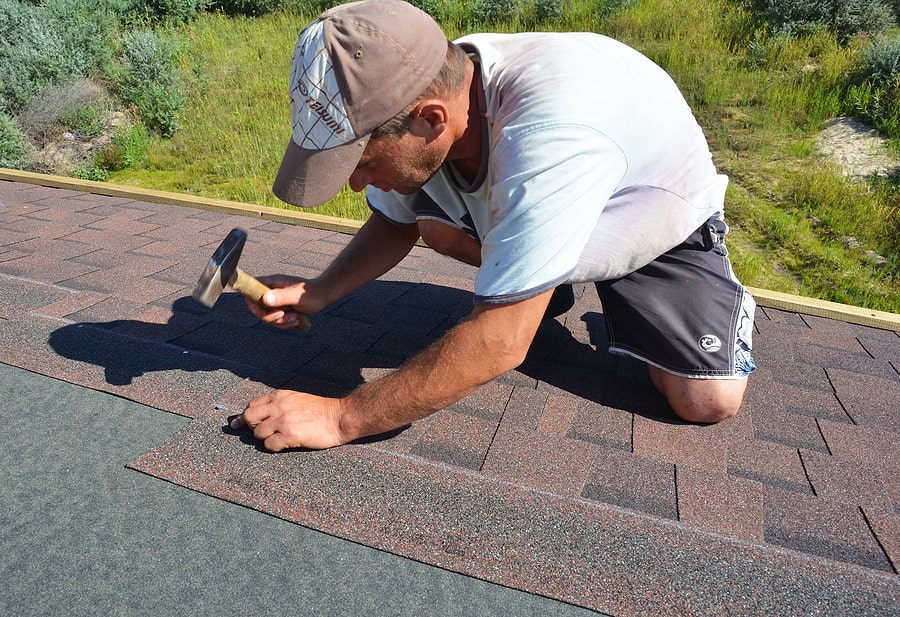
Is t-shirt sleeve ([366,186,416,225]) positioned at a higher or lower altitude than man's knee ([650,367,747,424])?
higher

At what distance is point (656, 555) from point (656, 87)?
50.2 inches

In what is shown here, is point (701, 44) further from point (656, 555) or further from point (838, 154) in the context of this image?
point (656, 555)

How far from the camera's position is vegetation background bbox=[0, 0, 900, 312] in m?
4.34

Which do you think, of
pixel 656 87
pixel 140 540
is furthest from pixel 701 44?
pixel 140 540

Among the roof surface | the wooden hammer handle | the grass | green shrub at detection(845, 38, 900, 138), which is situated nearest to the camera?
the roof surface

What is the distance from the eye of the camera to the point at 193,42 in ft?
25.8

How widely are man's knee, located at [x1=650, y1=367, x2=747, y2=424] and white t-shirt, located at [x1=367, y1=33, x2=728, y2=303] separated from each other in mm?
427

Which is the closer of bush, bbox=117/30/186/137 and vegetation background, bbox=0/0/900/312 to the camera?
vegetation background, bbox=0/0/900/312

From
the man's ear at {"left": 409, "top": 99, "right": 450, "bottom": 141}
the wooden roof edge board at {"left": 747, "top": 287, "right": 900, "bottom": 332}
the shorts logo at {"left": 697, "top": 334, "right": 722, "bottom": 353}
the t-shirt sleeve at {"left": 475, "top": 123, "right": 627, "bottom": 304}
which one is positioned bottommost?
the wooden roof edge board at {"left": 747, "top": 287, "right": 900, "bottom": 332}

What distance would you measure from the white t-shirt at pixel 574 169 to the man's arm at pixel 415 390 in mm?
83

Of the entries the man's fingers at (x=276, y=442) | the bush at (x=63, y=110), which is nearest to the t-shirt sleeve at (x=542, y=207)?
the man's fingers at (x=276, y=442)

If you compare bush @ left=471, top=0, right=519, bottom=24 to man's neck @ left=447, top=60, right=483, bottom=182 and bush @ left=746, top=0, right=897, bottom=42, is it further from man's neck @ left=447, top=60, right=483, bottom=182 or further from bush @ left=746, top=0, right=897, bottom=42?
man's neck @ left=447, top=60, right=483, bottom=182

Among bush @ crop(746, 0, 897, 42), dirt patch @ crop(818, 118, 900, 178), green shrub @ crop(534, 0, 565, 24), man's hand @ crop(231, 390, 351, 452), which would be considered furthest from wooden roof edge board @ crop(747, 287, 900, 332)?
green shrub @ crop(534, 0, 565, 24)

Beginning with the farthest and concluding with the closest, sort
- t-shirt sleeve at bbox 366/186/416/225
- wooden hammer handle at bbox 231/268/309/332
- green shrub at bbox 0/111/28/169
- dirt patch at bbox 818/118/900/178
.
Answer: green shrub at bbox 0/111/28/169 < dirt patch at bbox 818/118/900/178 < t-shirt sleeve at bbox 366/186/416/225 < wooden hammer handle at bbox 231/268/309/332
